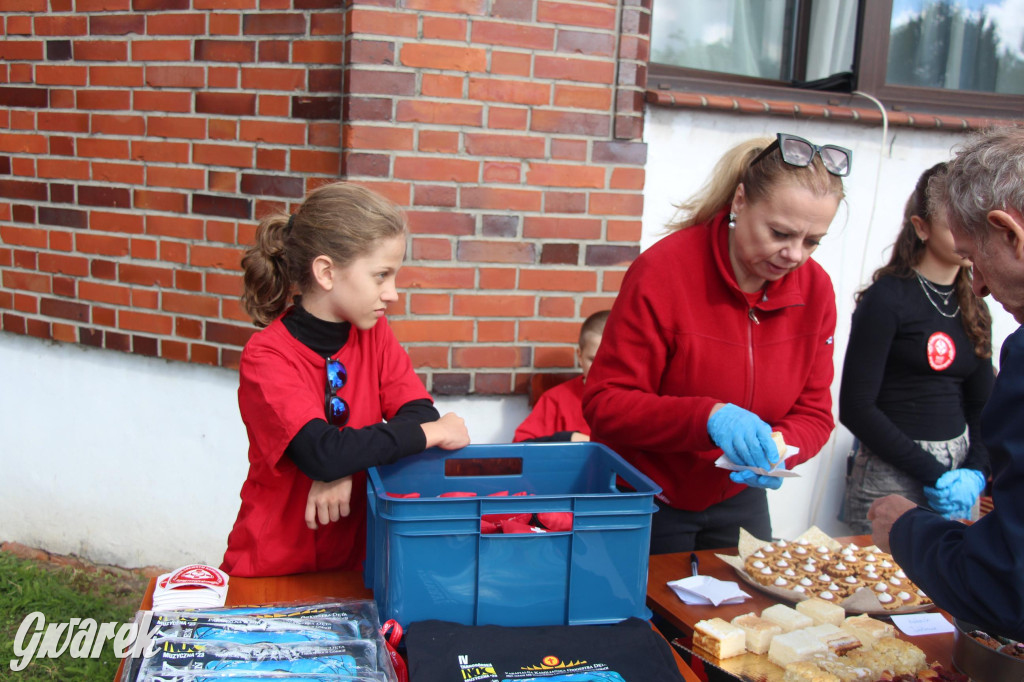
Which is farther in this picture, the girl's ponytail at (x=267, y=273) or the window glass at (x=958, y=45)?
the window glass at (x=958, y=45)

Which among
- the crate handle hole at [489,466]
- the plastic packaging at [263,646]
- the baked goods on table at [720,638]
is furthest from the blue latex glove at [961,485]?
the plastic packaging at [263,646]

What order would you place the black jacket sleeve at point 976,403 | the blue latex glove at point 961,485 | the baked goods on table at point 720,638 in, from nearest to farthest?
the baked goods on table at point 720,638, the blue latex glove at point 961,485, the black jacket sleeve at point 976,403

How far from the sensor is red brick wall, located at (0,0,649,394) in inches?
117

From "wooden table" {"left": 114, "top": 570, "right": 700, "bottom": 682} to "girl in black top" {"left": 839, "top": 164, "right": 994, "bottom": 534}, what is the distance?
1410mm

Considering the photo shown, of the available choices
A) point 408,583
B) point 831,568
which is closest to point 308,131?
point 408,583

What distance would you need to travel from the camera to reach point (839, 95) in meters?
3.67

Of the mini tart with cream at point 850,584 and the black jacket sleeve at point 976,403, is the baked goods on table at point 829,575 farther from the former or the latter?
the black jacket sleeve at point 976,403

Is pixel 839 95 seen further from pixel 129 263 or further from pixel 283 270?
pixel 129 263

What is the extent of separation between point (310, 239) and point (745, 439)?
42.8 inches

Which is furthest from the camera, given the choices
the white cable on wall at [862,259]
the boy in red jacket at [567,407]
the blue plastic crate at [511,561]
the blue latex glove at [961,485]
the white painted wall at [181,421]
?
the white cable on wall at [862,259]

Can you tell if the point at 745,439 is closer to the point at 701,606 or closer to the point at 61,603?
the point at 701,606

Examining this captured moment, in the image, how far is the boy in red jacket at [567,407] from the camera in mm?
3057

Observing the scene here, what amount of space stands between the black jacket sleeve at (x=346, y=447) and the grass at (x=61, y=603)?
5.50 ft

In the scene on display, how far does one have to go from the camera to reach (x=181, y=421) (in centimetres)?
351
